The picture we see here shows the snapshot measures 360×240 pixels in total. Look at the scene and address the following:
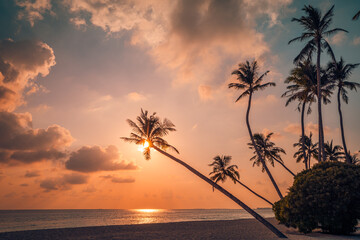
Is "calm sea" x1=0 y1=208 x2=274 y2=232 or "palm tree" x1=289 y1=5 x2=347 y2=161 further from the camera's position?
"calm sea" x1=0 y1=208 x2=274 y2=232

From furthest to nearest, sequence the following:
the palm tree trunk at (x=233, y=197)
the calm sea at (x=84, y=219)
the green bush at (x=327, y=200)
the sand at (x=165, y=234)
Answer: the calm sea at (x=84, y=219) < the sand at (x=165, y=234) < the palm tree trunk at (x=233, y=197) < the green bush at (x=327, y=200)

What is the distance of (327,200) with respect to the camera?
14508 millimetres

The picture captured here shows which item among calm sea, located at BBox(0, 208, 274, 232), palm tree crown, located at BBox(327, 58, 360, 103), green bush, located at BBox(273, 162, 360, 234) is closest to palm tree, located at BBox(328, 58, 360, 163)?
palm tree crown, located at BBox(327, 58, 360, 103)

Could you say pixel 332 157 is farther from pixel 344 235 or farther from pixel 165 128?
pixel 165 128

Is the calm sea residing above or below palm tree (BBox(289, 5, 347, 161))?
below

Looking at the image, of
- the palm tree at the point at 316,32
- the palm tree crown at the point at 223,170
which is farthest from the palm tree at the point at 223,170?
the palm tree at the point at 316,32

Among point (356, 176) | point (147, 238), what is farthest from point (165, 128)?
point (356, 176)

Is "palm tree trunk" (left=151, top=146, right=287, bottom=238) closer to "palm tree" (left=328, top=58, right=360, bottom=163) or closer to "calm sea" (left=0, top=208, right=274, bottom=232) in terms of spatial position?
"palm tree" (left=328, top=58, right=360, bottom=163)

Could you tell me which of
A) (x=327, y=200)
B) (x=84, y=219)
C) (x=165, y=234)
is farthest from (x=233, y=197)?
(x=84, y=219)

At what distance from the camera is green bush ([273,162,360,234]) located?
1445 centimetres

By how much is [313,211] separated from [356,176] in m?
3.44

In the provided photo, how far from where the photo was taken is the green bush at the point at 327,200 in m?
14.4

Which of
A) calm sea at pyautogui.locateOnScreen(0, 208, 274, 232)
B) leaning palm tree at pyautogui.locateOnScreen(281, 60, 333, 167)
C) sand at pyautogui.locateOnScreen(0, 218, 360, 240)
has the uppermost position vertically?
leaning palm tree at pyautogui.locateOnScreen(281, 60, 333, 167)

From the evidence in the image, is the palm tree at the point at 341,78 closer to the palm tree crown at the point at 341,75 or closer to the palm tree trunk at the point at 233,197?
the palm tree crown at the point at 341,75
